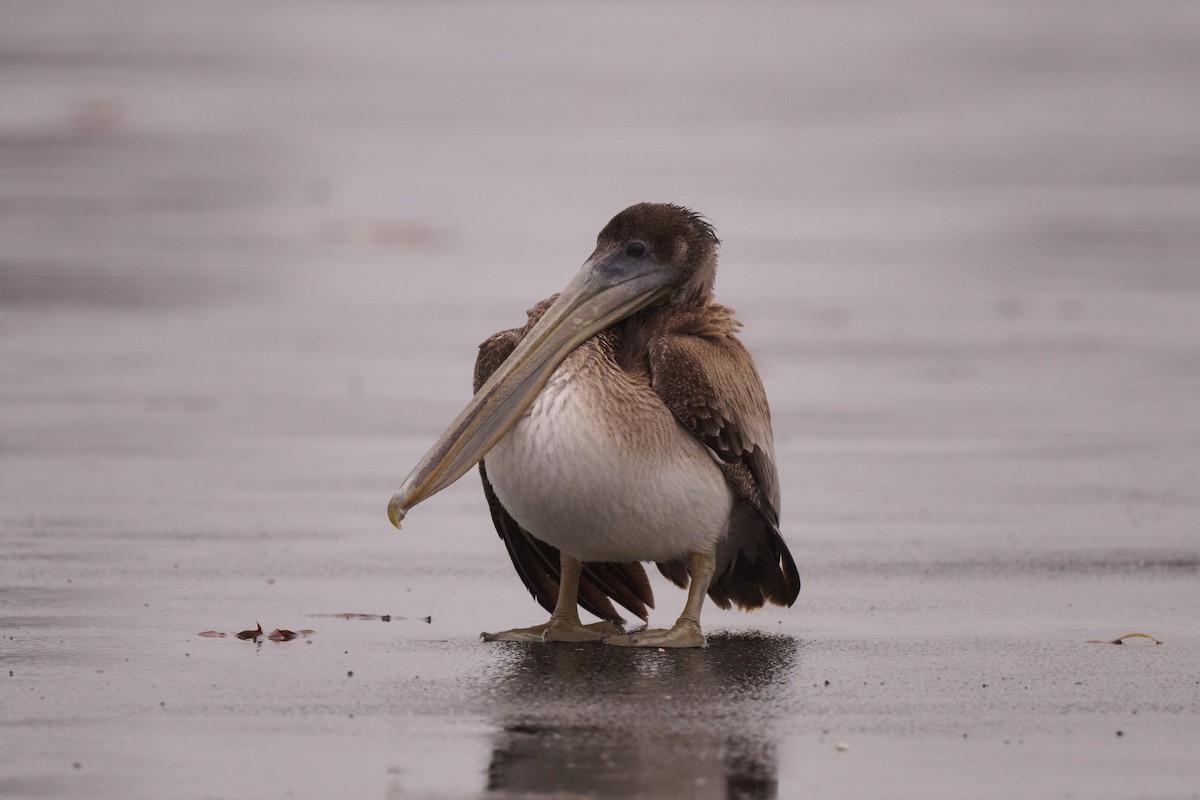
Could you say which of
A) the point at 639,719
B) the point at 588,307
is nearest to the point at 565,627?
the point at 588,307

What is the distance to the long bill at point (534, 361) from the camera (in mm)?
6035

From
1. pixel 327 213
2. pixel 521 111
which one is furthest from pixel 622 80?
pixel 327 213

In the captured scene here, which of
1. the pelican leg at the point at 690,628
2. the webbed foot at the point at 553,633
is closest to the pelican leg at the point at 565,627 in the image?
the webbed foot at the point at 553,633

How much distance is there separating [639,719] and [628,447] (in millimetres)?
1016

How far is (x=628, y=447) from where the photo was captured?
5949 millimetres

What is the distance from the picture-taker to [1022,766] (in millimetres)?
4820

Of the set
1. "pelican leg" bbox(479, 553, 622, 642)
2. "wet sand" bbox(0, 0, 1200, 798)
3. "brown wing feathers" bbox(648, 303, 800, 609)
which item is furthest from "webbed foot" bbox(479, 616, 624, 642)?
"brown wing feathers" bbox(648, 303, 800, 609)

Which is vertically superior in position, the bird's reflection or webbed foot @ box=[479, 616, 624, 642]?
webbed foot @ box=[479, 616, 624, 642]

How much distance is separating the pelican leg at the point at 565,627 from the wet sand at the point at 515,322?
0.17 meters

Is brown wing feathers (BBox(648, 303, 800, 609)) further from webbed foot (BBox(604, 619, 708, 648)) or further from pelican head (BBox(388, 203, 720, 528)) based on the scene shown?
webbed foot (BBox(604, 619, 708, 648))

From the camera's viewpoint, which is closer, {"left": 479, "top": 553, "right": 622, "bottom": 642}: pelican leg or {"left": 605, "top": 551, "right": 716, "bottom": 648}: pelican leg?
{"left": 605, "top": 551, "right": 716, "bottom": 648}: pelican leg

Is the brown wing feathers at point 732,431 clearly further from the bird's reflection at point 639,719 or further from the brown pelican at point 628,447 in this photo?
the bird's reflection at point 639,719

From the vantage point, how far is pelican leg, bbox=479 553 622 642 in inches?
246

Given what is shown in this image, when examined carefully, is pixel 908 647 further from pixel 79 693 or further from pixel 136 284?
pixel 136 284
